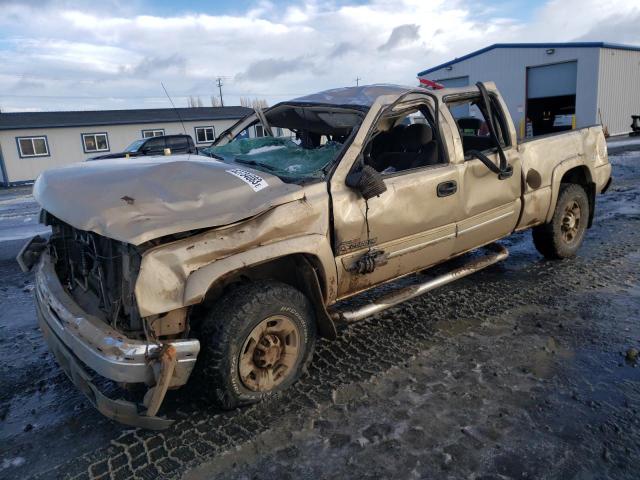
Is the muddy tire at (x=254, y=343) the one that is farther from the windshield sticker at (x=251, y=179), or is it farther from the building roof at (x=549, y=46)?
the building roof at (x=549, y=46)

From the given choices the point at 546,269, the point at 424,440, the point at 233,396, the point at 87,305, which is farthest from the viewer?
the point at 546,269

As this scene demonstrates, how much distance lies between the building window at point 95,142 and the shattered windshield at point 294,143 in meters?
25.2

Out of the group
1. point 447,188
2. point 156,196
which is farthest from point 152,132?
point 156,196

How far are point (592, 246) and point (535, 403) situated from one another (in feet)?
13.2

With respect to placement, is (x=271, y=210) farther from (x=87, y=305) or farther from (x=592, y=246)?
(x=592, y=246)

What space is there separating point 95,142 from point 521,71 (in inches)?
929

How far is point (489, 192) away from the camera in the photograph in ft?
14.6

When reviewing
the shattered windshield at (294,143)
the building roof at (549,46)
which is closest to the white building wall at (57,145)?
the building roof at (549,46)

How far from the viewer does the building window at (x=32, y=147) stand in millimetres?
25641

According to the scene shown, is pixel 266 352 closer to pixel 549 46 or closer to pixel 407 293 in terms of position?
pixel 407 293

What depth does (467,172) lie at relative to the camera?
4242 mm

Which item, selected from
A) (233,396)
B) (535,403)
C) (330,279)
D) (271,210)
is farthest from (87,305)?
(535,403)

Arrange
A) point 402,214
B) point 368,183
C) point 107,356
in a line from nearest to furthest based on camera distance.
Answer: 1. point 107,356
2. point 368,183
3. point 402,214

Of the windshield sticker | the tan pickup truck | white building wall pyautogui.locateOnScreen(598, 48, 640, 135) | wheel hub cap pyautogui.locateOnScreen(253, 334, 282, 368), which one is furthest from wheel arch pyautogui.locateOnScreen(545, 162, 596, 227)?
white building wall pyautogui.locateOnScreen(598, 48, 640, 135)
